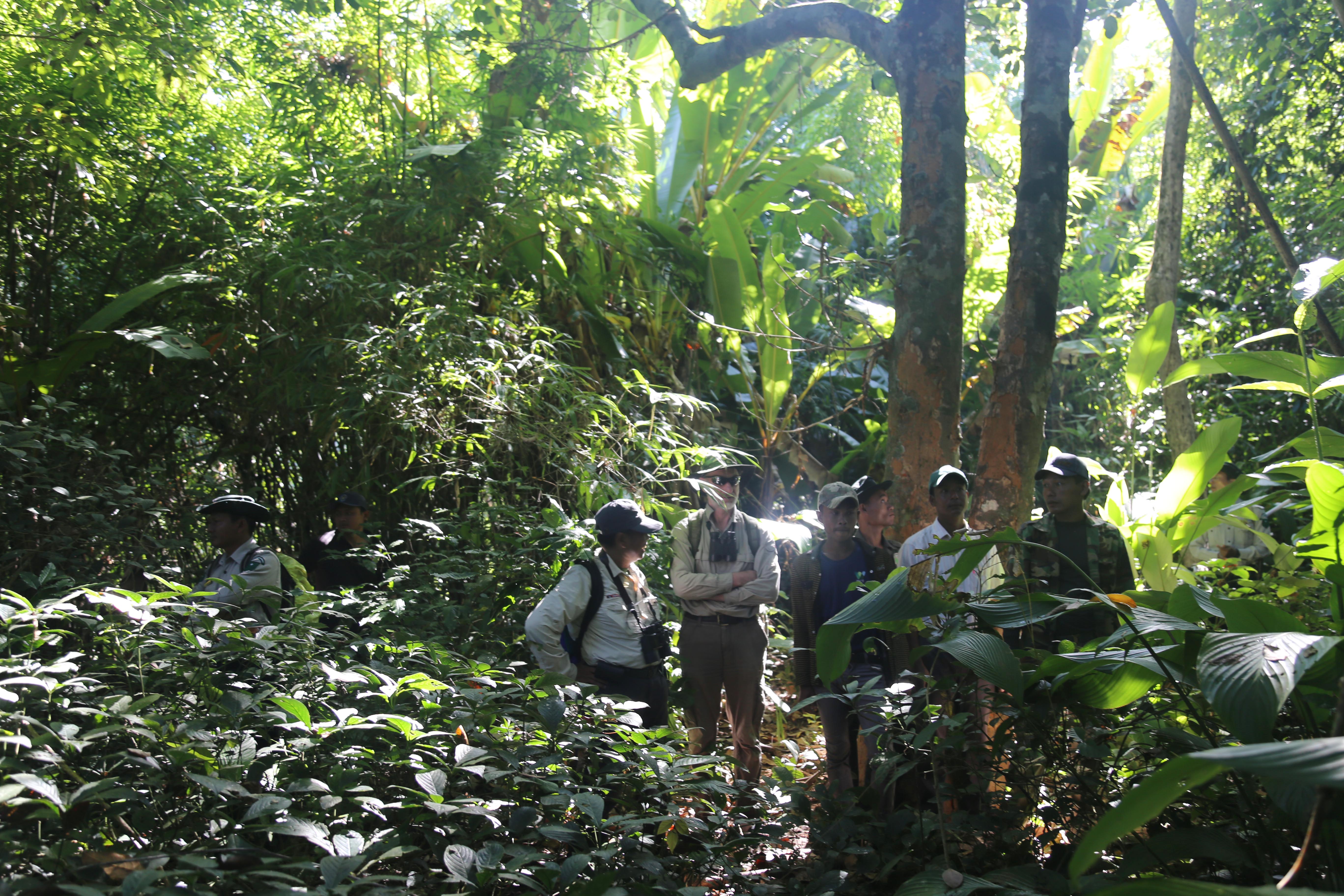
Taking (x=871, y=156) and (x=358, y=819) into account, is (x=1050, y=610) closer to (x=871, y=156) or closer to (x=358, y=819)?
(x=358, y=819)

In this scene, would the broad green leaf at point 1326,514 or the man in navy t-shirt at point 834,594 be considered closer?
the broad green leaf at point 1326,514

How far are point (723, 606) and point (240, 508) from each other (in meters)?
2.10

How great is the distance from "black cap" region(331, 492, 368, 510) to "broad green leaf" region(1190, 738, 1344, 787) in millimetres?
4171

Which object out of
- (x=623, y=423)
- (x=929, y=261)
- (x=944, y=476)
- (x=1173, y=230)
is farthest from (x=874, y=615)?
(x=1173, y=230)

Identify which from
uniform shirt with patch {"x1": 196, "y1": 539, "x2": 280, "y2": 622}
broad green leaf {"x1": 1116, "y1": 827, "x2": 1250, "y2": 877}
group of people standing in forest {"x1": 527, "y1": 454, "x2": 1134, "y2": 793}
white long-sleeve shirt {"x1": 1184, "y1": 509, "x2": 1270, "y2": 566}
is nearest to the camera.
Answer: broad green leaf {"x1": 1116, "y1": 827, "x2": 1250, "y2": 877}

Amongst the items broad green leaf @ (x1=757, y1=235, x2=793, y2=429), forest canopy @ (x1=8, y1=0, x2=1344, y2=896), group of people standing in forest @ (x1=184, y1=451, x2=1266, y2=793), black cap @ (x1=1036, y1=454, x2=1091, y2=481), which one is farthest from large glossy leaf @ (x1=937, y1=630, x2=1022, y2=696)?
broad green leaf @ (x1=757, y1=235, x2=793, y2=429)

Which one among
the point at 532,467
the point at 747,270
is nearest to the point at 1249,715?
the point at 532,467

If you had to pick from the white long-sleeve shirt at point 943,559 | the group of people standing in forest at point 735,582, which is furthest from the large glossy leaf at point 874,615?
the white long-sleeve shirt at point 943,559

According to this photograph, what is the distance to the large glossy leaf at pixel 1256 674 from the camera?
117 cm

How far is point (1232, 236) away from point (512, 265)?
717cm

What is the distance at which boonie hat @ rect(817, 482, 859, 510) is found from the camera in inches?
157

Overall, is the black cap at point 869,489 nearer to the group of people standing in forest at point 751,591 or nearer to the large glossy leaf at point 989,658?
the group of people standing in forest at point 751,591

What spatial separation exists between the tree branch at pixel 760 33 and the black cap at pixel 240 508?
326cm

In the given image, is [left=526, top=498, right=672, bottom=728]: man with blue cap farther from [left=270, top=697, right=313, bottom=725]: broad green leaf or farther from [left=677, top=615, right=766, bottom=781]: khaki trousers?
[left=270, top=697, right=313, bottom=725]: broad green leaf
